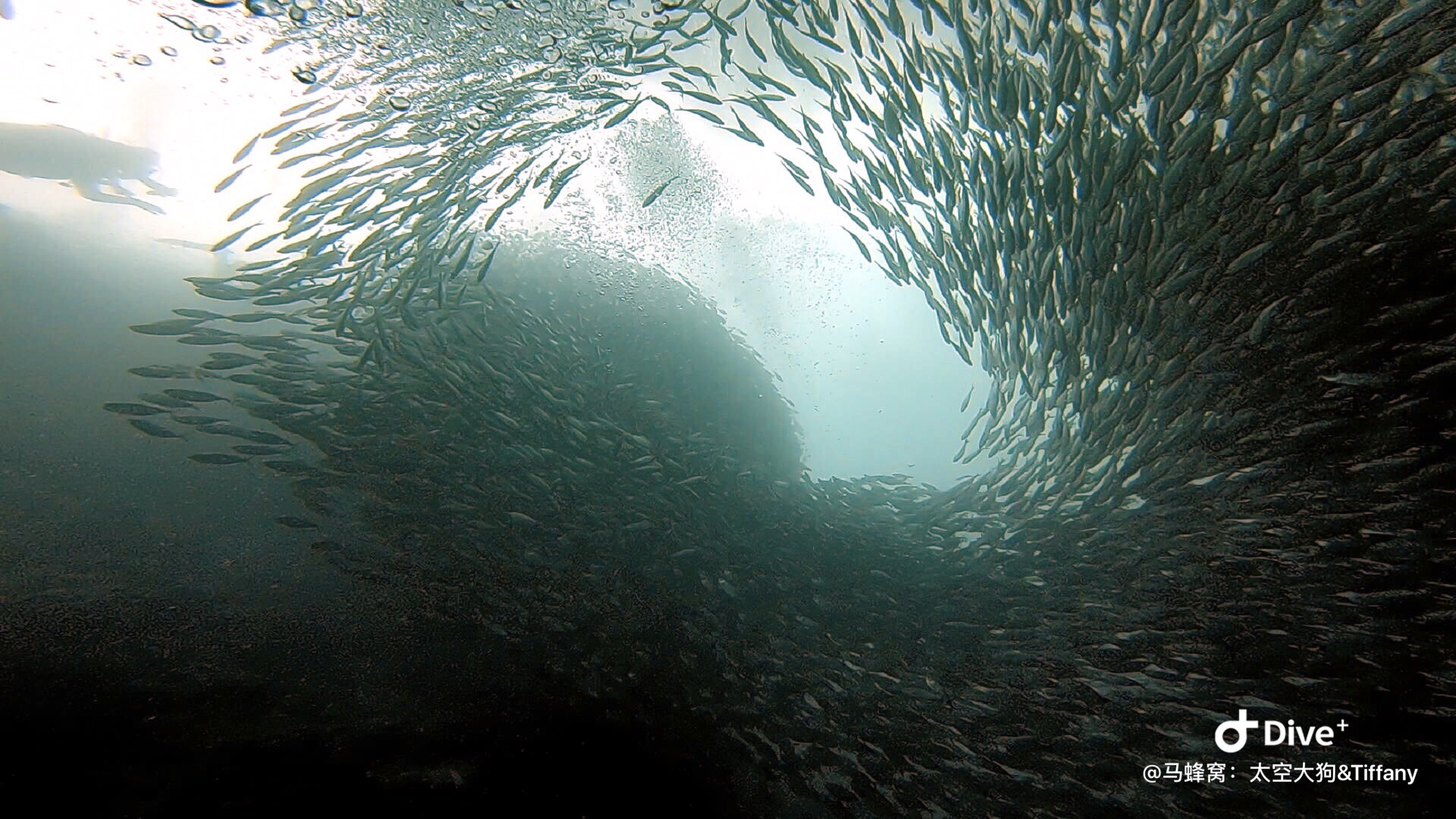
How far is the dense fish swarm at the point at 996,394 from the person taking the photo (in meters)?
3.51

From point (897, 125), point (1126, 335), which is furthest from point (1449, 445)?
point (897, 125)

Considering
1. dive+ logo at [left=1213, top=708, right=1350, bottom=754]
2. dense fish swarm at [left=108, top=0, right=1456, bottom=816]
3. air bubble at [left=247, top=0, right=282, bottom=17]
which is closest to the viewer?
dense fish swarm at [left=108, top=0, right=1456, bottom=816]

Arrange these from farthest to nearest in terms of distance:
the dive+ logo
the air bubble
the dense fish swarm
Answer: the dive+ logo → the air bubble → the dense fish swarm

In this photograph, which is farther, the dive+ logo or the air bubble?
the dive+ logo

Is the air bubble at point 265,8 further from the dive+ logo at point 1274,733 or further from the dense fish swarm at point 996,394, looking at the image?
the dive+ logo at point 1274,733

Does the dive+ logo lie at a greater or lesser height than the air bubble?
greater

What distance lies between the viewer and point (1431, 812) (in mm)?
3832

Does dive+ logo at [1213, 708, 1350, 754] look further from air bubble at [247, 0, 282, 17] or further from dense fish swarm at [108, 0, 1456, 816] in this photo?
air bubble at [247, 0, 282, 17]

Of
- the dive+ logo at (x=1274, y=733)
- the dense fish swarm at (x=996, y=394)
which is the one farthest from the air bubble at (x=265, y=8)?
the dive+ logo at (x=1274, y=733)

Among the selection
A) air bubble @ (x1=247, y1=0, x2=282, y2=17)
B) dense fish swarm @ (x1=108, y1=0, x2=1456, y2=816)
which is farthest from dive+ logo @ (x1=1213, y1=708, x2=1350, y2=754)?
air bubble @ (x1=247, y1=0, x2=282, y2=17)

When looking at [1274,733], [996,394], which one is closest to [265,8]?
[996,394]

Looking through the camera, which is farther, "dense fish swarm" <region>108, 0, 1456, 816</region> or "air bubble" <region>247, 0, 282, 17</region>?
"air bubble" <region>247, 0, 282, 17</region>

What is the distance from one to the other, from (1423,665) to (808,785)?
4.99 meters

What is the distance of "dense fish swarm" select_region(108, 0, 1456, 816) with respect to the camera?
3510mm
